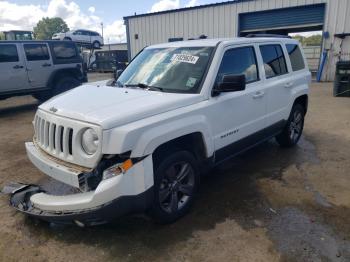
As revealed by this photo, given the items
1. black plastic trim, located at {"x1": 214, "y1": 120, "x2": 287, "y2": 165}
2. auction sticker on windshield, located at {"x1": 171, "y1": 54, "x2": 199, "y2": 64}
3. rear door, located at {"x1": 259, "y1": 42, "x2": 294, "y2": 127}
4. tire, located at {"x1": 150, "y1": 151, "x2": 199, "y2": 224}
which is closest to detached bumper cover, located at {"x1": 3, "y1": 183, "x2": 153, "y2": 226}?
tire, located at {"x1": 150, "y1": 151, "x2": 199, "y2": 224}

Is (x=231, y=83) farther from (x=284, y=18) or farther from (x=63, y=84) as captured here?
(x=284, y=18)

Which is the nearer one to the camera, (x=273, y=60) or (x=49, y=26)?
(x=273, y=60)

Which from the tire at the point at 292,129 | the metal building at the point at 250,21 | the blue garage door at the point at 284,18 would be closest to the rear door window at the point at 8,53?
the tire at the point at 292,129

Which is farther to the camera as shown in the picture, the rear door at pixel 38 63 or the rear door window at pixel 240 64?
the rear door at pixel 38 63

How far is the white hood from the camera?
2711 millimetres

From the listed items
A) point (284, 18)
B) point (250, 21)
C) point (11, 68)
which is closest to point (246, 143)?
point (11, 68)

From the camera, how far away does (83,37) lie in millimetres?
29547

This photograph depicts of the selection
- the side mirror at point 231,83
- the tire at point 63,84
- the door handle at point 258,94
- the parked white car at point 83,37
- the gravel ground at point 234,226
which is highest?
the parked white car at point 83,37

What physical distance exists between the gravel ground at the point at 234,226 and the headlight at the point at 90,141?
3.06 feet

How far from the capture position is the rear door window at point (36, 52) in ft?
31.1

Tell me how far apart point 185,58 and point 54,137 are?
1779 millimetres

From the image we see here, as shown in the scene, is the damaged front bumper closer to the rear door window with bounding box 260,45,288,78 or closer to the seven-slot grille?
the seven-slot grille

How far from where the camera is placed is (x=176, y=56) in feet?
12.7

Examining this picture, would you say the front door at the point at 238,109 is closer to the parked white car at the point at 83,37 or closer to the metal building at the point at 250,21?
the metal building at the point at 250,21
